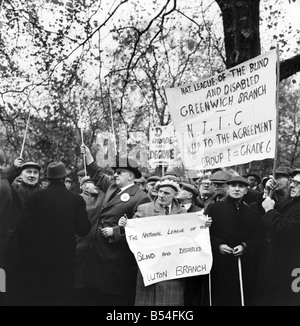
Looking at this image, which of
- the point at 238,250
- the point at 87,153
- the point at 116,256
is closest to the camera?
the point at 238,250

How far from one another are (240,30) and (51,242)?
5.14 meters

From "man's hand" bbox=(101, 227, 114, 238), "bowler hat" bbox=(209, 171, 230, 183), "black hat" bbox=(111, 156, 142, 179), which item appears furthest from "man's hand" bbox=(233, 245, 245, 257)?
"black hat" bbox=(111, 156, 142, 179)

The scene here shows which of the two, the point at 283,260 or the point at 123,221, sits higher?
the point at 123,221

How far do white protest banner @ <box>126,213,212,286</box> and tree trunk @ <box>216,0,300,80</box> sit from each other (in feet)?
14.8

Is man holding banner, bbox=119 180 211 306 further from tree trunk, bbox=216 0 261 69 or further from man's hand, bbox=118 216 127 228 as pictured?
tree trunk, bbox=216 0 261 69

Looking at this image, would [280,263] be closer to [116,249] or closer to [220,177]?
[220,177]

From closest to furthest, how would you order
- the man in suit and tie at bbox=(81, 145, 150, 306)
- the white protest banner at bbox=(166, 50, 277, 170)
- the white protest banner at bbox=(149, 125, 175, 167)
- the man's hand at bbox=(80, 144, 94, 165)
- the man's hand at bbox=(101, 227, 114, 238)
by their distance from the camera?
1. the white protest banner at bbox=(166, 50, 277, 170)
2. the man's hand at bbox=(101, 227, 114, 238)
3. the man in suit and tie at bbox=(81, 145, 150, 306)
4. the man's hand at bbox=(80, 144, 94, 165)
5. the white protest banner at bbox=(149, 125, 175, 167)

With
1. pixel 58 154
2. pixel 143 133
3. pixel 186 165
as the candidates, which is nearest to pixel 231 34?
pixel 186 165

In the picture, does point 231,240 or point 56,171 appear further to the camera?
point 56,171

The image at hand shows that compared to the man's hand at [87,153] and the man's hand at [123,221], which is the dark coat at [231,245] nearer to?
the man's hand at [123,221]

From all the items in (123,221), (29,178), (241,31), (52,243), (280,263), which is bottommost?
(280,263)

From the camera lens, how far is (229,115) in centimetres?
639

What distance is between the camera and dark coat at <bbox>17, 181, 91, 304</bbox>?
671cm

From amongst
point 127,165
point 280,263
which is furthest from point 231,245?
point 127,165
